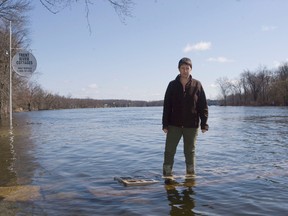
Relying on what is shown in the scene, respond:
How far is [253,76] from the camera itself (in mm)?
146125

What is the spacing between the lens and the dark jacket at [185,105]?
24.1 feet

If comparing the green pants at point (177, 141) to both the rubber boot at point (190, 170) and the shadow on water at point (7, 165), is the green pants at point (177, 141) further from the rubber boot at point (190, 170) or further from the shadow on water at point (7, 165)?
the shadow on water at point (7, 165)

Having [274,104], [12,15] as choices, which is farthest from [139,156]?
[274,104]

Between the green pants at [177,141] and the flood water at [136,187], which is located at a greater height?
the green pants at [177,141]

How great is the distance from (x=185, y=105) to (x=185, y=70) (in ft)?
2.06

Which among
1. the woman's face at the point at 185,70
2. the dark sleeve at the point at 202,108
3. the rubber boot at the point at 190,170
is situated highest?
the woman's face at the point at 185,70

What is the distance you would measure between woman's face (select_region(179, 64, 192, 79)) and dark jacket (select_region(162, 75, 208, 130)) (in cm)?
12

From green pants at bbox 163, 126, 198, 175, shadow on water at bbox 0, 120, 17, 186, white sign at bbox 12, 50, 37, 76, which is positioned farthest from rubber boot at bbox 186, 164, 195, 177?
white sign at bbox 12, 50, 37, 76

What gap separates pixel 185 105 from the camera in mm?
7340

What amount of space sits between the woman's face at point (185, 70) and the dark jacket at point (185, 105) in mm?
118

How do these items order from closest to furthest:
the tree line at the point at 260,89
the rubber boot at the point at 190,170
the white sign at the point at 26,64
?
the rubber boot at the point at 190,170 < the white sign at the point at 26,64 < the tree line at the point at 260,89

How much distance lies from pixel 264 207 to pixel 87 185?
3.10m

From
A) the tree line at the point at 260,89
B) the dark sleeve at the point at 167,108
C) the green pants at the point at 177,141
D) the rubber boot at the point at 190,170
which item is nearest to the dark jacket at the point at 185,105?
the dark sleeve at the point at 167,108

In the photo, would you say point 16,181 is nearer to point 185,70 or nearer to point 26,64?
point 185,70
